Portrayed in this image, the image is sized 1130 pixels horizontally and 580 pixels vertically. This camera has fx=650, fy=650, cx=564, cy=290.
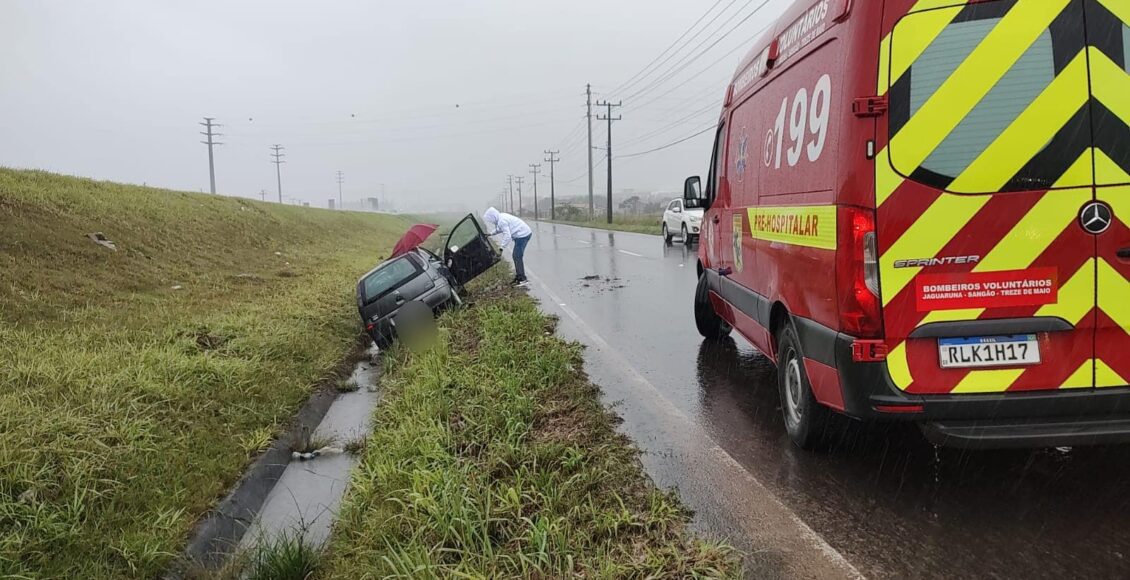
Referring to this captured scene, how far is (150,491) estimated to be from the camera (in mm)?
4062

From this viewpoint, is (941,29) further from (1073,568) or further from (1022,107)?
(1073,568)

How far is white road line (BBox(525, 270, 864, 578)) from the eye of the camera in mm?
2652

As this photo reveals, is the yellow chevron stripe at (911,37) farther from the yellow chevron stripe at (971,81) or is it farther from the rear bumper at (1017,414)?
the rear bumper at (1017,414)

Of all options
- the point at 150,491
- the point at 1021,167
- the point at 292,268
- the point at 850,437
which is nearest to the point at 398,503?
the point at 150,491

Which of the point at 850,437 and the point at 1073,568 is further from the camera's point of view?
the point at 850,437

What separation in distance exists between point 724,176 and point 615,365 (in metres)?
1.93

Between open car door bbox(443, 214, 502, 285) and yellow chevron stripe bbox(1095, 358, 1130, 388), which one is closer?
yellow chevron stripe bbox(1095, 358, 1130, 388)

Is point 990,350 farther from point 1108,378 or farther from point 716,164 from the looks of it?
A: point 716,164

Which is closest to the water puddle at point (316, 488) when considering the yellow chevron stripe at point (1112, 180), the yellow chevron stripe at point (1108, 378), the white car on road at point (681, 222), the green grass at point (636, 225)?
the yellow chevron stripe at point (1108, 378)

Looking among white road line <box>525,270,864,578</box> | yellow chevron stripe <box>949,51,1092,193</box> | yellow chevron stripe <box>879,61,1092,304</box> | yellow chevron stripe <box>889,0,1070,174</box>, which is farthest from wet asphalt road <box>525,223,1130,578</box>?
yellow chevron stripe <box>889,0,1070,174</box>

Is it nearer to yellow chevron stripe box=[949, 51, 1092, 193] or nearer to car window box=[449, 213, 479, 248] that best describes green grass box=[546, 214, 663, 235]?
car window box=[449, 213, 479, 248]

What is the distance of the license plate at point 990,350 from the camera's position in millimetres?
2736

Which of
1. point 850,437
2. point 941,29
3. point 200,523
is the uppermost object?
point 941,29

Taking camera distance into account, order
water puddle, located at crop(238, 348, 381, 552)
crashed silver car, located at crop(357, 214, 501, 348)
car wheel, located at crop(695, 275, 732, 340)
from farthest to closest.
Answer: crashed silver car, located at crop(357, 214, 501, 348) < car wheel, located at crop(695, 275, 732, 340) < water puddle, located at crop(238, 348, 381, 552)
